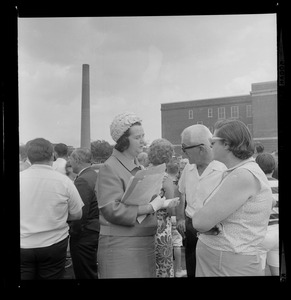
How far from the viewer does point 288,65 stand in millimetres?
2195

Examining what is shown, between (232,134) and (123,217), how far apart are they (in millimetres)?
817

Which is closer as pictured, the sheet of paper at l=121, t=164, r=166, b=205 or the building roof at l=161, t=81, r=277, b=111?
the sheet of paper at l=121, t=164, r=166, b=205

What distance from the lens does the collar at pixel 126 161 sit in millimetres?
2047

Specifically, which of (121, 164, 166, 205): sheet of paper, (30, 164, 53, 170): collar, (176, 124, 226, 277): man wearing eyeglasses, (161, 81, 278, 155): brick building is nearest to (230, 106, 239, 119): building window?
(161, 81, 278, 155): brick building

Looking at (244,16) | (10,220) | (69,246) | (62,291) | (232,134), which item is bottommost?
(62,291)

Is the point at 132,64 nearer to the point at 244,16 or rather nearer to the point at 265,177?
the point at 244,16

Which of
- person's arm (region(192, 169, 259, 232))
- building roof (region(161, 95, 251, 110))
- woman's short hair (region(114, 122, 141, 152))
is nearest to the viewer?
person's arm (region(192, 169, 259, 232))

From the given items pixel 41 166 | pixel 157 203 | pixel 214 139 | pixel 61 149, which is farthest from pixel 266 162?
pixel 41 166

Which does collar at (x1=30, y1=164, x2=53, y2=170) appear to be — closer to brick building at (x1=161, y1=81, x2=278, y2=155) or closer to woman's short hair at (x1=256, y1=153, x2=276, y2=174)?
brick building at (x1=161, y1=81, x2=278, y2=155)

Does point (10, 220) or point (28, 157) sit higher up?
point (28, 157)

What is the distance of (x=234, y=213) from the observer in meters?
1.89

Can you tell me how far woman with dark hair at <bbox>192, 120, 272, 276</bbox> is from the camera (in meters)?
1.82

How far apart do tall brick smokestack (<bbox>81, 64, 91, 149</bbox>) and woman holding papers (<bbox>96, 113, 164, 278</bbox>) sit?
0.17m

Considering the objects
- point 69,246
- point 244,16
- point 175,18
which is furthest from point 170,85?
point 69,246
